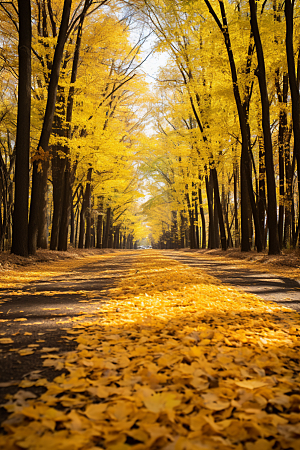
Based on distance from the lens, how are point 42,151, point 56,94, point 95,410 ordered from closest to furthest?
point 95,410 → point 42,151 → point 56,94

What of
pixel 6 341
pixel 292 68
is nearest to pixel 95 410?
pixel 6 341

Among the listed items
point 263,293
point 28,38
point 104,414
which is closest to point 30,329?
point 104,414

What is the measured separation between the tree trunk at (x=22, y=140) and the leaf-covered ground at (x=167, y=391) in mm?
5904

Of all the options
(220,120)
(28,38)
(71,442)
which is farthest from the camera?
(220,120)

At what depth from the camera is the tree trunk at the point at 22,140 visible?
798 centimetres

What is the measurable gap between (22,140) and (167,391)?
314 inches

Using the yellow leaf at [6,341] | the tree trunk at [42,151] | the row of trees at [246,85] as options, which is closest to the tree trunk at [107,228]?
the row of trees at [246,85]

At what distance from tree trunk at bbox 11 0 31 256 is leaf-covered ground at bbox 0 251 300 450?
232 inches

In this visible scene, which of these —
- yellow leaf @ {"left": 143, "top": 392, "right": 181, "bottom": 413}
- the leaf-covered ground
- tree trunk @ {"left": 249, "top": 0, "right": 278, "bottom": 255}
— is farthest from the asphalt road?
tree trunk @ {"left": 249, "top": 0, "right": 278, "bottom": 255}

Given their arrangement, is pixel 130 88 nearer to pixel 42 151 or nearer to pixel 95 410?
pixel 42 151

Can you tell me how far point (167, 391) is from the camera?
1589mm

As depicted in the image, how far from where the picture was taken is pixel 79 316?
3227mm

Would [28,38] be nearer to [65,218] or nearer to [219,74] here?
[65,218]

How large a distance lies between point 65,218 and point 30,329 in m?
10.9
